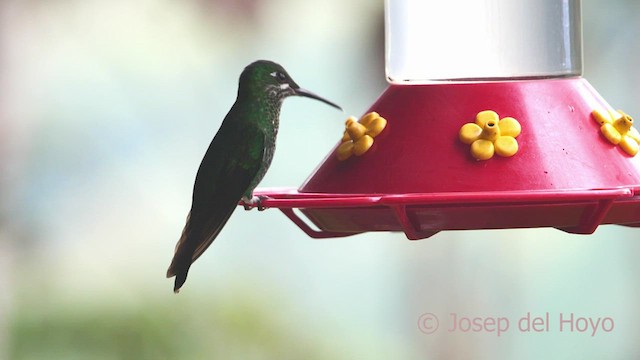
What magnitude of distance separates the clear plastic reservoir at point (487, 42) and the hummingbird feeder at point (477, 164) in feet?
0.33

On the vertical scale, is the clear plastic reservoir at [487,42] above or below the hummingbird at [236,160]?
above

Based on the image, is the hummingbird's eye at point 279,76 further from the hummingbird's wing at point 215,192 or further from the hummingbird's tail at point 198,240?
the hummingbird's tail at point 198,240

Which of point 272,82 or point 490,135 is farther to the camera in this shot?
point 272,82

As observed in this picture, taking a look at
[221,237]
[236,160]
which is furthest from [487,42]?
[221,237]

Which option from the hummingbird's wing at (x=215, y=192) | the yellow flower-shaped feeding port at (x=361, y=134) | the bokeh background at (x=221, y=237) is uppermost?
the yellow flower-shaped feeding port at (x=361, y=134)

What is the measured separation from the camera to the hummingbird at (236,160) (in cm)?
344

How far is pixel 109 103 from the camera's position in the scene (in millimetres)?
7062

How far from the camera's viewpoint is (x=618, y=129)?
291cm

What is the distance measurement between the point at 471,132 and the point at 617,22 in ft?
13.1

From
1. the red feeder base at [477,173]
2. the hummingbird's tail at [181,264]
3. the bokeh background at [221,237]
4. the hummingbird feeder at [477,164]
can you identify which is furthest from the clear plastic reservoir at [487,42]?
the bokeh background at [221,237]

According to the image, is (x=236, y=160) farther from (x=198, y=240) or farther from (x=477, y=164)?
(x=477, y=164)

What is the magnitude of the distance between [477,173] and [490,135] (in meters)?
0.09

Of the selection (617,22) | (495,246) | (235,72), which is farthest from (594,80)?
(235,72)

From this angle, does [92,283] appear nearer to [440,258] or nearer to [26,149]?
[26,149]
